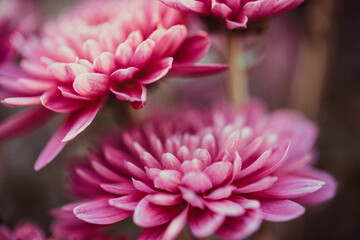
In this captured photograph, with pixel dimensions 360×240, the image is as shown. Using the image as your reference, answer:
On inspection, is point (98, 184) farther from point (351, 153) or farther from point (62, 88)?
point (351, 153)

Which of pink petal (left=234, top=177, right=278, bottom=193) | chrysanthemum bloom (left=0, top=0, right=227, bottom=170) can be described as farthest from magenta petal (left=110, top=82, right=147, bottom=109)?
pink petal (left=234, top=177, right=278, bottom=193)

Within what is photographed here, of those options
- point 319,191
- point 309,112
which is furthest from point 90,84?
point 309,112

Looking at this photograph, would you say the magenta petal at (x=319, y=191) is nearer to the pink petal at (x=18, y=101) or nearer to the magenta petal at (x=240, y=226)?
the magenta petal at (x=240, y=226)

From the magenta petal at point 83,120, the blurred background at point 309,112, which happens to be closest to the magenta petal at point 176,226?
the magenta petal at point 83,120

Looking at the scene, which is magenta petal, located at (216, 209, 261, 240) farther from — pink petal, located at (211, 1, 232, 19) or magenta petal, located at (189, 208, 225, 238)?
pink petal, located at (211, 1, 232, 19)

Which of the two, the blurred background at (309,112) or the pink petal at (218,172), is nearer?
the pink petal at (218,172)

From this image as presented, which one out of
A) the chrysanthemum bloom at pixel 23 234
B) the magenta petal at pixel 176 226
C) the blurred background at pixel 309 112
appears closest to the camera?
the magenta petal at pixel 176 226

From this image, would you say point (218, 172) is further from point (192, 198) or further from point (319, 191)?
point (319, 191)

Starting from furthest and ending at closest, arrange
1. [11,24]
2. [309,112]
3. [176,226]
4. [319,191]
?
[309,112], [11,24], [319,191], [176,226]

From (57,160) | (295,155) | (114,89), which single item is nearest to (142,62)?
(114,89)
